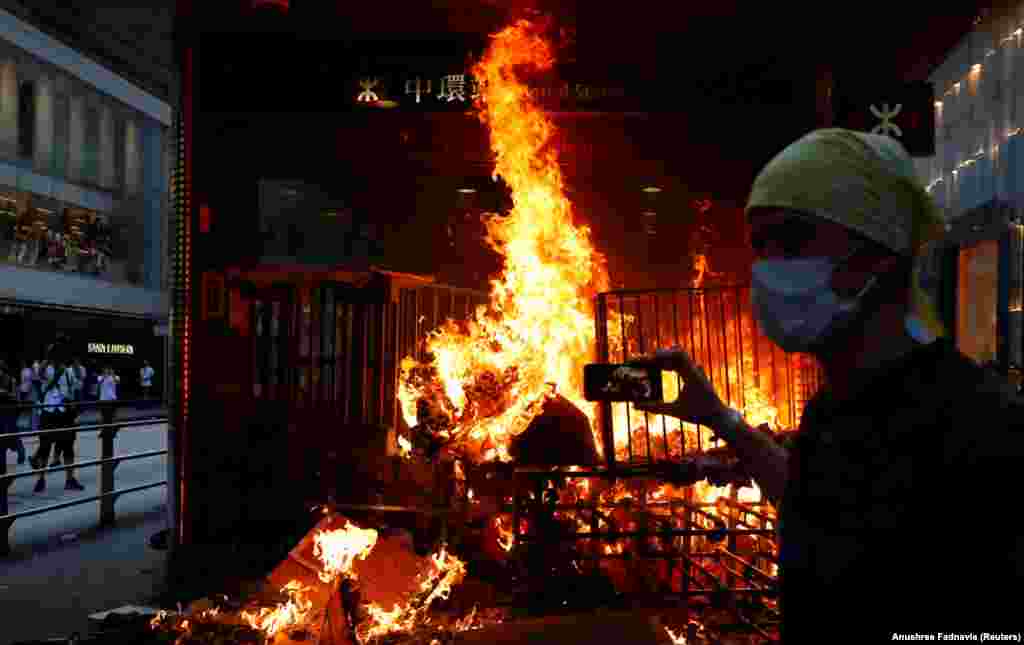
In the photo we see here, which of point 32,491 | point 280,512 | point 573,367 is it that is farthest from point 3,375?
point 573,367

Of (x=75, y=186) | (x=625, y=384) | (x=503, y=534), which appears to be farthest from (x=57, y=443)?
(x=75, y=186)

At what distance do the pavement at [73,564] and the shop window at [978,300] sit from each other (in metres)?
7.67

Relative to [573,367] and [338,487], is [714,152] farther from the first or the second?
[338,487]

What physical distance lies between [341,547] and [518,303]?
4.52 meters

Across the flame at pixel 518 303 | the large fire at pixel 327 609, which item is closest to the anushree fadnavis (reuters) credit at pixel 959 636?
the large fire at pixel 327 609

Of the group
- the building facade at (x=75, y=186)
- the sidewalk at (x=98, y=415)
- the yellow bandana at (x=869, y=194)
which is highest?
the building facade at (x=75, y=186)

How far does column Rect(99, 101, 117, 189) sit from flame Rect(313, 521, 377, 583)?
32358mm

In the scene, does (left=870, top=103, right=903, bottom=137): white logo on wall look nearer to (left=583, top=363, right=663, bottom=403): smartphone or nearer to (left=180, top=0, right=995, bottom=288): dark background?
(left=180, top=0, right=995, bottom=288): dark background

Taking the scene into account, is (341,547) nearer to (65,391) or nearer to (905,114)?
(905,114)

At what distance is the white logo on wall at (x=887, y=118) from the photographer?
24.9 ft

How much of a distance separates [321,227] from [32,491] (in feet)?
21.9

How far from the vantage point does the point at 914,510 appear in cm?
135

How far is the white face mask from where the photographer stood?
1.64 meters

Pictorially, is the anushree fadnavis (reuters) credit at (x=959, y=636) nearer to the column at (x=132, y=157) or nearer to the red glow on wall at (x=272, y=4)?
the red glow on wall at (x=272, y=4)
